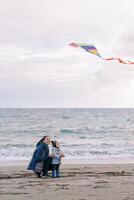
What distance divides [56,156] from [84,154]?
A: 12.4 meters

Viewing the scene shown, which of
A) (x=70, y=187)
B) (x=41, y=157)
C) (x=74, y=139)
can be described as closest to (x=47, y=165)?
(x=41, y=157)

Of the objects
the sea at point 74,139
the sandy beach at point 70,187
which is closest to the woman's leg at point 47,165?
the sandy beach at point 70,187

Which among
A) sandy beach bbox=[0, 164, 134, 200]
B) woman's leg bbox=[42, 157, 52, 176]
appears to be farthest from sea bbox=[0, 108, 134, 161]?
sandy beach bbox=[0, 164, 134, 200]

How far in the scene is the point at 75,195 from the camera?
10914 millimetres

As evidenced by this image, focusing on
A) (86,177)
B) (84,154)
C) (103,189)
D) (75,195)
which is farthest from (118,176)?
(84,154)

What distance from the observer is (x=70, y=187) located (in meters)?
12.1

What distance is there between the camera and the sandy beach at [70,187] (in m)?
10.8

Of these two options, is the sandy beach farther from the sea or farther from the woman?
the sea

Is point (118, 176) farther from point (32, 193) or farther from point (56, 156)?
point (32, 193)

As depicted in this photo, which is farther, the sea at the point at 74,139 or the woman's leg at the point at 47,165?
the sea at the point at 74,139

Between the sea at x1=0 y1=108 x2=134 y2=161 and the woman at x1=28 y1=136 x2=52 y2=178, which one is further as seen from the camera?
the sea at x1=0 y1=108 x2=134 y2=161

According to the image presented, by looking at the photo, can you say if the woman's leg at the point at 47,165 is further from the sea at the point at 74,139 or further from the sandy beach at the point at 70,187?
the sea at the point at 74,139

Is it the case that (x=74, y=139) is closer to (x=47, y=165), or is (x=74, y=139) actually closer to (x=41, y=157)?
(x=47, y=165)

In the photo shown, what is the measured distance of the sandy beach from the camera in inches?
425
